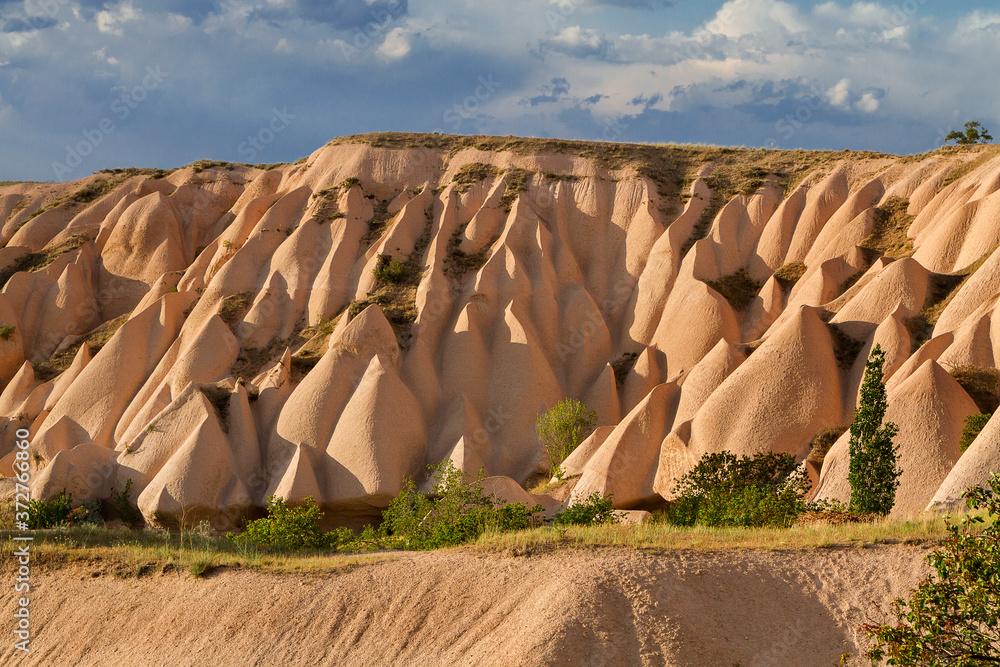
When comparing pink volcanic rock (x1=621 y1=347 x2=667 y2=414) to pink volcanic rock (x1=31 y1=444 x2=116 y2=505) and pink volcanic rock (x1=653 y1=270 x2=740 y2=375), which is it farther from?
pink volcanic rock (x1=31 y1=444 x2=116 y2=505)

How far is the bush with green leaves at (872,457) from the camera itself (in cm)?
2006

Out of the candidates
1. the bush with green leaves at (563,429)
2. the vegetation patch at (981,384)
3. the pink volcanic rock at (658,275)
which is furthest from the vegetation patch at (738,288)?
the vegetation patch at (981,384)

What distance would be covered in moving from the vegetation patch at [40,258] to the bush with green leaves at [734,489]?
37.6 meters

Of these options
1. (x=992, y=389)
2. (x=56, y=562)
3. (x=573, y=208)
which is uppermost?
(x=573, y=208)

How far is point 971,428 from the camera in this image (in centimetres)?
2138

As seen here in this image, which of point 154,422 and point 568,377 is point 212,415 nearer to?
point 154,422

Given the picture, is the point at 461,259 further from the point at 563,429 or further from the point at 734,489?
the point at 734,489

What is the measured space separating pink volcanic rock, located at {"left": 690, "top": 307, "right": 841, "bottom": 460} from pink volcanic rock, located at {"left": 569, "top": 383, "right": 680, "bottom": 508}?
5.24 feet

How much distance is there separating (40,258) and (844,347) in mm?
42201

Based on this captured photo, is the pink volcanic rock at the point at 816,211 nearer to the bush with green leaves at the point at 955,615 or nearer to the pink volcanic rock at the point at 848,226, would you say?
the pink volcanic rock at the point at 848,226

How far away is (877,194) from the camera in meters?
36.8

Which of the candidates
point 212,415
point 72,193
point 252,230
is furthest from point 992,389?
point 72,193

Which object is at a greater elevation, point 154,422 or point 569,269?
point 569,269

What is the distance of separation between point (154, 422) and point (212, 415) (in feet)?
7.94
